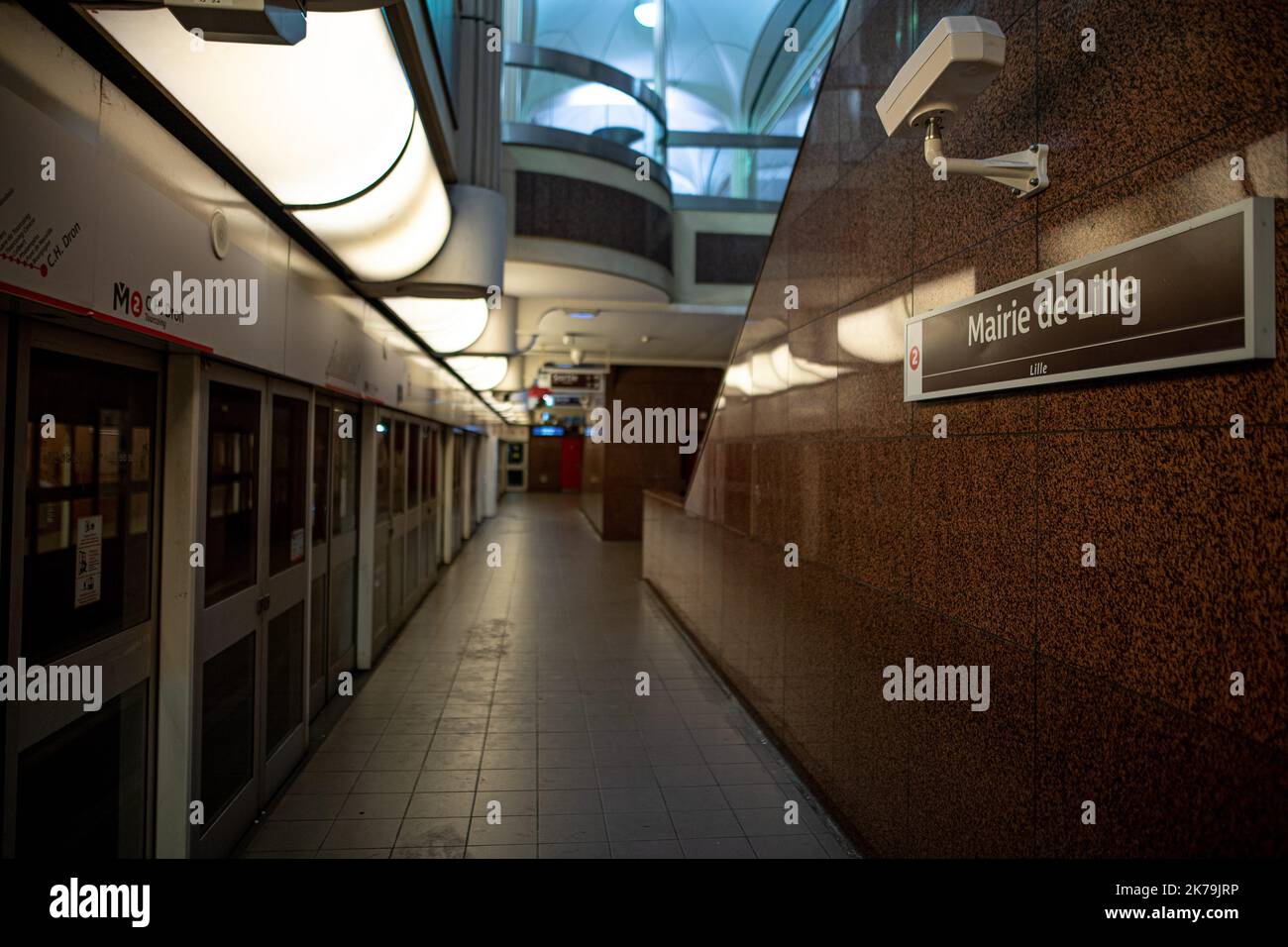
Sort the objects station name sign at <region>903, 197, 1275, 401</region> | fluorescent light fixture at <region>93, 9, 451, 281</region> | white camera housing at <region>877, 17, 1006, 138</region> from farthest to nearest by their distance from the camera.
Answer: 1. fluorescent light fixture at <region>93, 9, 451, 281</region>
2. white camera housing at <region>877, 17, 1006, 138</region>
3. station name sign at <region>903, 197, 1275, 401</region>

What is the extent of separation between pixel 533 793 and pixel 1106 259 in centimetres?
333

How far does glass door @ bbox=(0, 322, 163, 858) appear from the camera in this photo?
1875 mm

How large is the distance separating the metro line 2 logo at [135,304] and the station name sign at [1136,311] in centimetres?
229

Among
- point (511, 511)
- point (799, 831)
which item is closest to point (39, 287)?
point (799, 831)

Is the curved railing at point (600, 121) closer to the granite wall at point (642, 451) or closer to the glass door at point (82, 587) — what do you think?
the granite wall at point (642, 451)

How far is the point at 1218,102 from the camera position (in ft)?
4.91

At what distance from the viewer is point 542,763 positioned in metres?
4.24

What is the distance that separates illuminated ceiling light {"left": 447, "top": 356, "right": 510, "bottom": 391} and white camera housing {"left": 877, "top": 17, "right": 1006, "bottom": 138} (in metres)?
6.38

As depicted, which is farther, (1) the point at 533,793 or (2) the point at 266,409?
(1) the point at 533,793

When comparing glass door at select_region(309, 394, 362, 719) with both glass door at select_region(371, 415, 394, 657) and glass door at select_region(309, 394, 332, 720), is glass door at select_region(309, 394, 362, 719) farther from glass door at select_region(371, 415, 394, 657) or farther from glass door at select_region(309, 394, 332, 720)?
glass door at select_region(371, 415, 394, 657)

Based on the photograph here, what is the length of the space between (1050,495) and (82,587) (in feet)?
8.62

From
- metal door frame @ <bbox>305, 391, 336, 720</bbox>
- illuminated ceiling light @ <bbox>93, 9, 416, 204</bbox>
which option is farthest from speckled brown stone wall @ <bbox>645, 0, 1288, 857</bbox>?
metal door frame @ <bbox>305, 391, 336, 720</bbox>

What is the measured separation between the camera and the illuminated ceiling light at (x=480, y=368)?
839 centimetres
